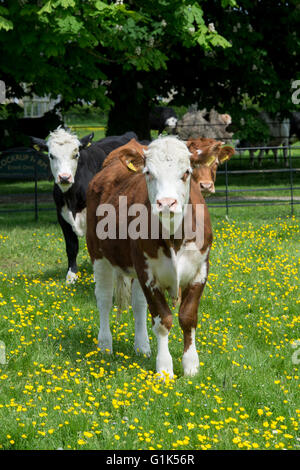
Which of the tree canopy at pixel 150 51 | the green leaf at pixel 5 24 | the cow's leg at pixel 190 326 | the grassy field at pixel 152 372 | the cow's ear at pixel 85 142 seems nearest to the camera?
the grassy field at pixel 152 372

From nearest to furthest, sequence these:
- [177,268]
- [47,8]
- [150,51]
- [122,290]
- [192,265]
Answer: [177,268] → [192,265] → [122,290] → [47,8] → [150,51]

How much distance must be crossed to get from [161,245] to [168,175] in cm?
64

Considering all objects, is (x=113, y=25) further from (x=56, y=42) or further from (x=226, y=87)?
(x=226, y=87)

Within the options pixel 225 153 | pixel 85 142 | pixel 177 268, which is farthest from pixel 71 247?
pixel 177 268

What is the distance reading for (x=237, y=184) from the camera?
69.3ft

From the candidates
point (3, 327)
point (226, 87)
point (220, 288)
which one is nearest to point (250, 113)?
point (226, 87)

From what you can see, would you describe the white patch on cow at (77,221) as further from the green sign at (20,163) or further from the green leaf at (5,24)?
the green sign at (20,163)

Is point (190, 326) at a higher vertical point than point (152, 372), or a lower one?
higher

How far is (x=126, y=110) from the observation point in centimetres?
2038

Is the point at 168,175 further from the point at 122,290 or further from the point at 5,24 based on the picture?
the point at 5,24

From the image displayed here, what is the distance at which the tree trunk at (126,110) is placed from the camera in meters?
19.3

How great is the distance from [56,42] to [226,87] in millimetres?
9378

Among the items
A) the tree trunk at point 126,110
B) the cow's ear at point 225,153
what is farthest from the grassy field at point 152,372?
the tree trunk at point 126,110

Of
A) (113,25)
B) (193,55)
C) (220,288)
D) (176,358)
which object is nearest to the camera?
(176,358)
